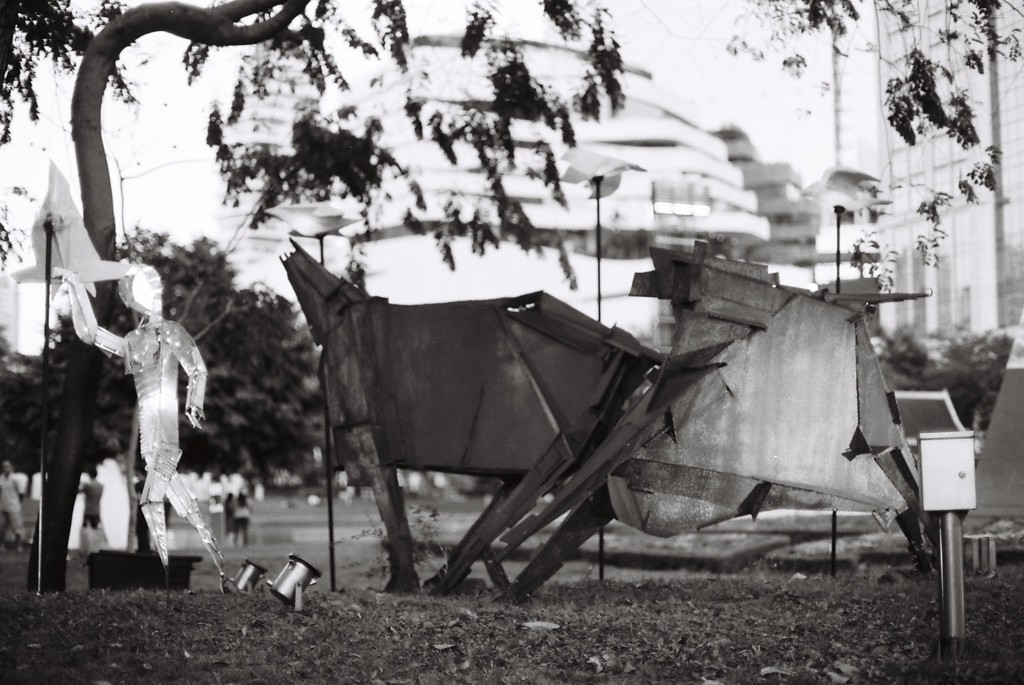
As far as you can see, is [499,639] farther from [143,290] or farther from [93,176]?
[93,176]

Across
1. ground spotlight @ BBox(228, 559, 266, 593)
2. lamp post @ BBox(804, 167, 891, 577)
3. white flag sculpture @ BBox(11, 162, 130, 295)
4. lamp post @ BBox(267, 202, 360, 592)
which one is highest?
lamp post @ BBox(804, 167, 891, 577)

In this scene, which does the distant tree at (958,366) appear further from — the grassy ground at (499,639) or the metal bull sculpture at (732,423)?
the grassy ground at (499,639)

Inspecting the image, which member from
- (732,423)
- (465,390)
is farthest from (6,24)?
(732,423)

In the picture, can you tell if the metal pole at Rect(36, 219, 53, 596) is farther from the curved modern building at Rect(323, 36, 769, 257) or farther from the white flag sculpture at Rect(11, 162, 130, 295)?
the curved modern building at Rect(323, 36, 769, 257)

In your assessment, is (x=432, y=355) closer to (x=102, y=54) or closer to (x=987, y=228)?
(x=102, y=54)

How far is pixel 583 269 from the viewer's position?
6425cm

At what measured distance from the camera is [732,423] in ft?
32.9

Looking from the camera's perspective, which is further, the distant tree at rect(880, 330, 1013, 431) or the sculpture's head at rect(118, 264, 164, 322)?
the distant tree at rect(880, 330, 1013, 431)

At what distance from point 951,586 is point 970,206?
1495 cm

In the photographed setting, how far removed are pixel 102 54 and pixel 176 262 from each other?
14.6m

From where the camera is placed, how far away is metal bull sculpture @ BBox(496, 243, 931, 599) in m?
9.82

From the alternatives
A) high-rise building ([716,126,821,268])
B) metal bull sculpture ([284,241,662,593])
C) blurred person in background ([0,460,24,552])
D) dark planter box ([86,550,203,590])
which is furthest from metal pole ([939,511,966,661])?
high-rise building ([716,126,821,268])

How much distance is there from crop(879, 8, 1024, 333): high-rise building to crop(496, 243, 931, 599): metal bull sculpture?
381 cm

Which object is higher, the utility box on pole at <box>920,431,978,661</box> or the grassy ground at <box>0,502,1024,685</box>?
the utility box on pole at <box>920,431,978,661</box>
